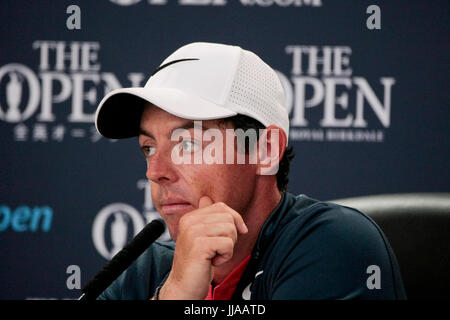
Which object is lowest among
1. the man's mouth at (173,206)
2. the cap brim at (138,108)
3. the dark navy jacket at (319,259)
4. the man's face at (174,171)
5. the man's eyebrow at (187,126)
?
the dark navy jacket at (319,259)

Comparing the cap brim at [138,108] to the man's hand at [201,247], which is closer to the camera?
the man's hand at [201,247]

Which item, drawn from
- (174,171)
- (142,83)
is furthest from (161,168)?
(142,83)

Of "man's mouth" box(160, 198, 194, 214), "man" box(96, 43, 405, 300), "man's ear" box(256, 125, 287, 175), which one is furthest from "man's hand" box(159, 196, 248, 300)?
"man's ear" box(256, 125, 287, 175)

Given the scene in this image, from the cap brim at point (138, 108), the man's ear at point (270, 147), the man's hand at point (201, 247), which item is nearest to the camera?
the man's hand at point (201, 247)

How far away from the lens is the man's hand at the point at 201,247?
737mm

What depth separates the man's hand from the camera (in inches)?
29.0

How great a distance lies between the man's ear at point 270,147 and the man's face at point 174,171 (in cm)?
8

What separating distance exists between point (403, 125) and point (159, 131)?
915 mm

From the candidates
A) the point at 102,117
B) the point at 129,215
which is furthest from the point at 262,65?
the point at 129,215

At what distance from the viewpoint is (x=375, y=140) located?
1.59 m

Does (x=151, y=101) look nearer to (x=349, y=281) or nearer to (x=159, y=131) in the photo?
(x=159, y=131)

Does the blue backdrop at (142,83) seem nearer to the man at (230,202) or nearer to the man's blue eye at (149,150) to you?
the man at (230,202)

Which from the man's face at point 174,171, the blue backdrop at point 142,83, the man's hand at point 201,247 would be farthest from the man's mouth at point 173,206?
the blue backdrop at point 142,83

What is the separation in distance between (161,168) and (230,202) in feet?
0.50
